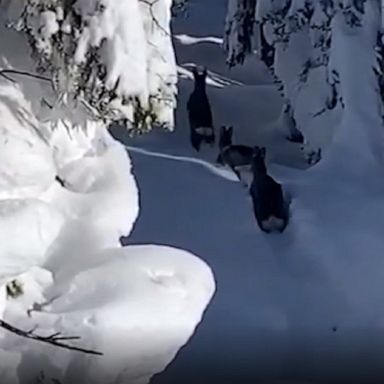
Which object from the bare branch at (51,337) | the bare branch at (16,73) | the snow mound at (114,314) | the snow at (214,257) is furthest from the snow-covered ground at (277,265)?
the bare branch at (16,73)

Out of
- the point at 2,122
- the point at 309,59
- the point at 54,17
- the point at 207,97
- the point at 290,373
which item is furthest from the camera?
the point at 207,97

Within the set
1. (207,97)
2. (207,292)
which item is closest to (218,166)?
(207,97)

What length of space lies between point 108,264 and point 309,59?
27.7 feet

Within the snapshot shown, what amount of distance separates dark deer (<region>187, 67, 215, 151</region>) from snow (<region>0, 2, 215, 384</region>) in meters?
7.79

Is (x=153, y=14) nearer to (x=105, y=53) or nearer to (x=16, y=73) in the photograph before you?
(x=105, y=53)

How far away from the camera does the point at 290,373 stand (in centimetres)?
539

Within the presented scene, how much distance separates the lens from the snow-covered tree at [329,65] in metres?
10.0

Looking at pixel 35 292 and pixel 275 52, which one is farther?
pixel 275 52

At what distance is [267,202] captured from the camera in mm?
8648

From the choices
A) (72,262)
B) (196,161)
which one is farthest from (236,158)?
(72,262)

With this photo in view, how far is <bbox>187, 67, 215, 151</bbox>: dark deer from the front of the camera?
39.6 feet

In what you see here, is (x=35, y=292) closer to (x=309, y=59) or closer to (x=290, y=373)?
(x=290, y=373)

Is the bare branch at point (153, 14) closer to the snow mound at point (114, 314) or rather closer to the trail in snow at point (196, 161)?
the snow mound at point (114, 314)

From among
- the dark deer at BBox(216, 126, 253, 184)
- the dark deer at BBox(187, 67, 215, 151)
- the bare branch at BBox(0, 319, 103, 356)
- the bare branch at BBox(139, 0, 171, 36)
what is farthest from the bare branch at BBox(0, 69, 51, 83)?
the dark deer at BBox(187, 67, 215, 151)
